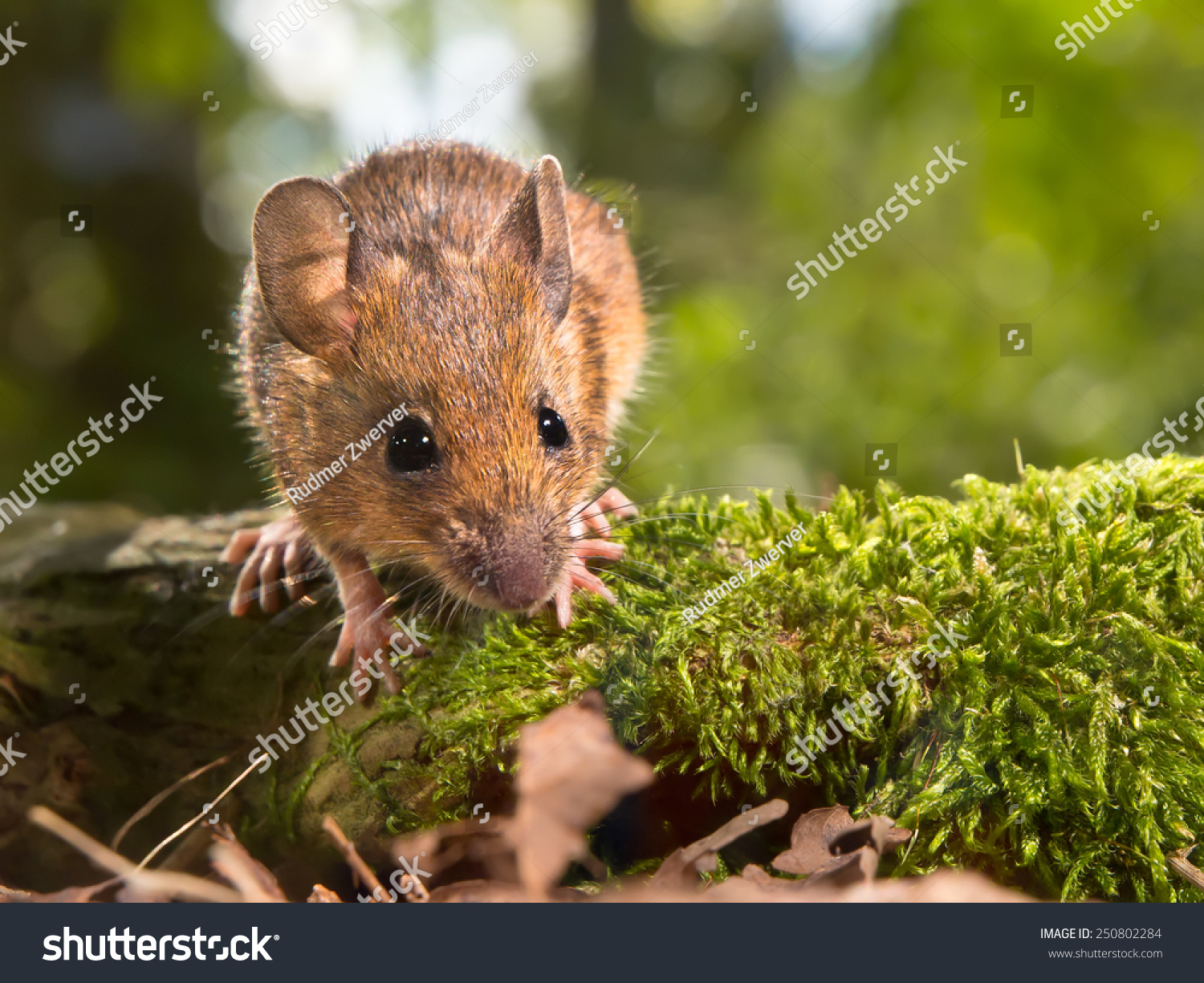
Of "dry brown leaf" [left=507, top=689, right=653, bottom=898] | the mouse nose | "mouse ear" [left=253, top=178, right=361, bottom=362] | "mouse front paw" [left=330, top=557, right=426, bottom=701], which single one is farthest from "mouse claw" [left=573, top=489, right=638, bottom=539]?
"dry brown leaf" [left=507, top=689, right=653, bottom=898]

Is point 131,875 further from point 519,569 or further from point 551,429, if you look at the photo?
point 551,429

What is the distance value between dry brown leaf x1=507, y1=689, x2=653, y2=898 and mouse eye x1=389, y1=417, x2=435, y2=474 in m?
1.65

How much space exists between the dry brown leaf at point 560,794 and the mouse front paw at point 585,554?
47.1 inches

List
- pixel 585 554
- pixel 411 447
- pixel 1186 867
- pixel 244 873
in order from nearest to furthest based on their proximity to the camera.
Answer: pixel 244 873 → pixel 1186 867 → pixel 411 447 → pixel 585 554

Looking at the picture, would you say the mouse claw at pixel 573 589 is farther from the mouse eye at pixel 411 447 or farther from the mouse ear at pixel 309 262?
the mouse ear at pixel 309 262

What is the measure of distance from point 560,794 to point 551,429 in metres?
1.86

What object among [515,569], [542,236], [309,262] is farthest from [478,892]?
[542,236]

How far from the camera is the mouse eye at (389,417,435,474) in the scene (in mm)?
3137

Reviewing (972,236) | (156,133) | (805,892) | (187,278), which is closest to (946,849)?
(805,892)

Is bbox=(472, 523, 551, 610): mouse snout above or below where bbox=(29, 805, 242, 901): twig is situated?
above

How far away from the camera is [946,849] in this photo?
2295 mm

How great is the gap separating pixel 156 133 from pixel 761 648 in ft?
33.2

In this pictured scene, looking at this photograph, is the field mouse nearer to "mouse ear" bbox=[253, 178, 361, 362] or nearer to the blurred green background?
"mouse ear" bbox=[253, 178, 361, 362]

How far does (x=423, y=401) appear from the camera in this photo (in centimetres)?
314
